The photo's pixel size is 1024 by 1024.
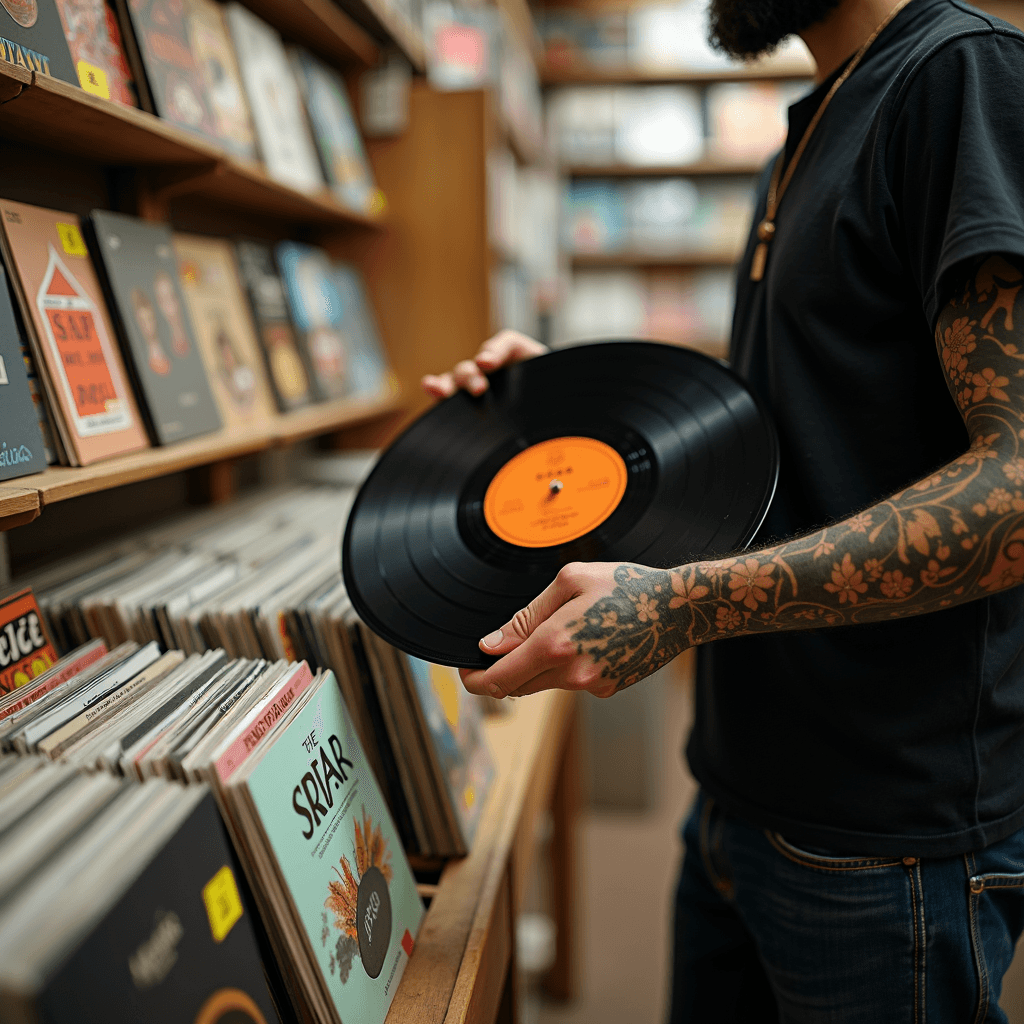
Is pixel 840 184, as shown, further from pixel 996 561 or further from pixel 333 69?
pixel 333 69

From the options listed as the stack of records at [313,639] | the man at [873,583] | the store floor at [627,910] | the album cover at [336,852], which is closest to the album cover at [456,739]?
the stack of records at [313,639]

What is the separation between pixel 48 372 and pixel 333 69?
52.8 inches

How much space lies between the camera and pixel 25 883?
0.45 meters

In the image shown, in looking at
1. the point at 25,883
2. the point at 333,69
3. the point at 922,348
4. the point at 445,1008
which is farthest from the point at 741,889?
the point at 333,69

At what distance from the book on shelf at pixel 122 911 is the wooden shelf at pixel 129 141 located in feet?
2.22

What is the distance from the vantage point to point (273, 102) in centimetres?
147

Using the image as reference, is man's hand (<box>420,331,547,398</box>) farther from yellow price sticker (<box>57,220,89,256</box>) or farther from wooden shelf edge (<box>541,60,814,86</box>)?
wooden shelf edge (<box>541,60,814,86</box>)

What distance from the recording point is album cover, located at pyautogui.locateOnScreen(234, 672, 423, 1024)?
2.05 feet

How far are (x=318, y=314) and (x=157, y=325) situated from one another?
60 cm

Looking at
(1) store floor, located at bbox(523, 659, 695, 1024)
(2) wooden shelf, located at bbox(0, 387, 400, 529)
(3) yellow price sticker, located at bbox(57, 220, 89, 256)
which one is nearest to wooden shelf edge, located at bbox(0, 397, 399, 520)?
(2) wooden shelf, located at bbox(0, 387, 400, 529)

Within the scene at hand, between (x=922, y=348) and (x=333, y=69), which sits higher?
(x=333, y=69)

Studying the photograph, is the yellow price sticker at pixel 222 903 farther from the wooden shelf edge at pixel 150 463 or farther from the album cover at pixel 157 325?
the album cover at pixel 157 325

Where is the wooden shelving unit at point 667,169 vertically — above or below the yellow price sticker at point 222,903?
above

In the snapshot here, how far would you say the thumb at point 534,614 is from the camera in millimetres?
686
